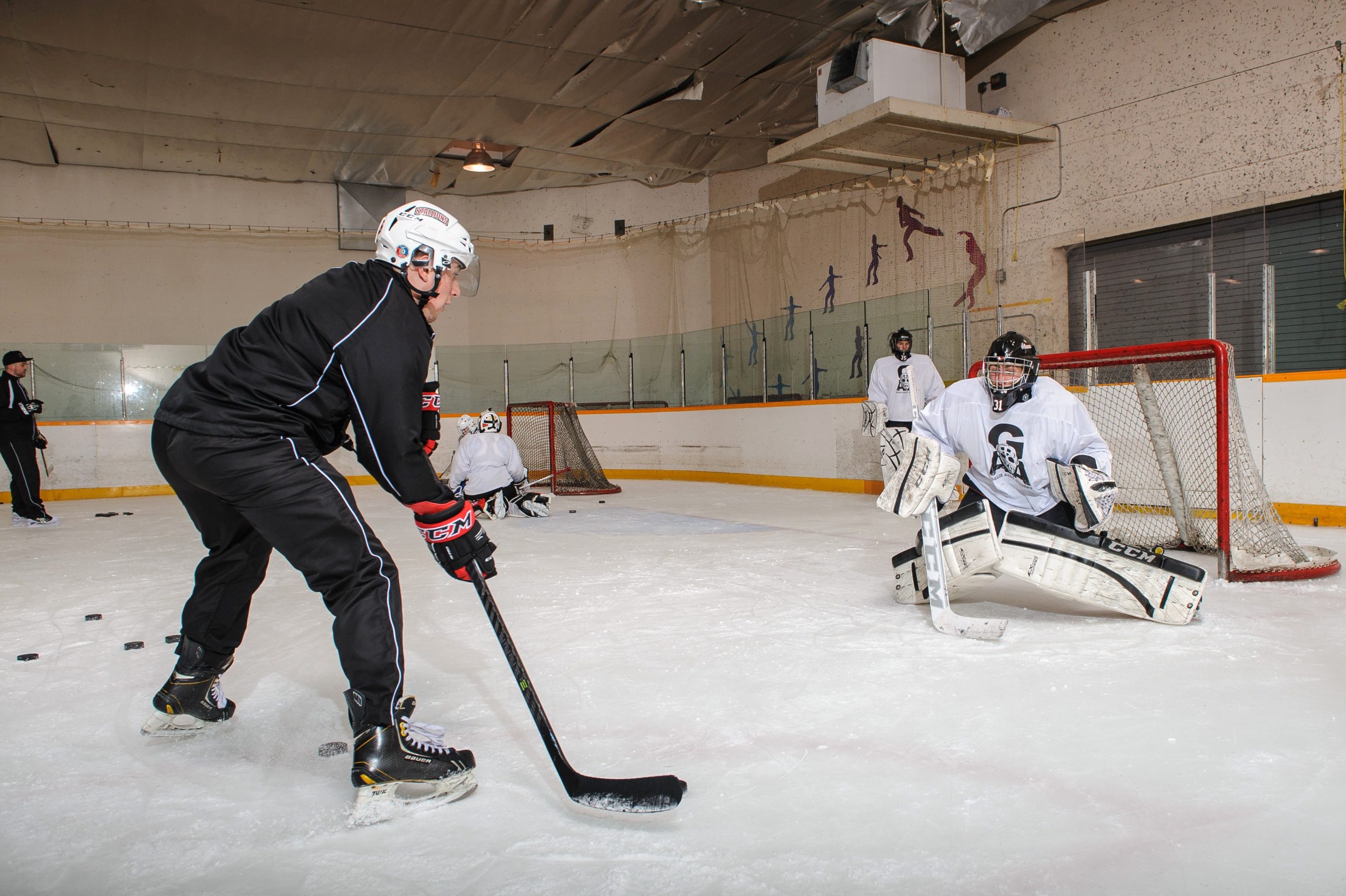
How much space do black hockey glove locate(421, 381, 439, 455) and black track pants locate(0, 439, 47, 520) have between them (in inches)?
233

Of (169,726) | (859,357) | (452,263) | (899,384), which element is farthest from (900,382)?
(169,726)

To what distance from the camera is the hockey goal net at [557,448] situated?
9.35 metres

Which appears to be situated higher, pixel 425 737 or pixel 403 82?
pixel 403 82

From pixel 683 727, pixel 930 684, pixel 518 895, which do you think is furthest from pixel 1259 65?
pixel 518 895

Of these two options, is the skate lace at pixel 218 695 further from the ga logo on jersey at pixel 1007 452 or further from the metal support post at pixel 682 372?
the metal support post at pixel 682 372

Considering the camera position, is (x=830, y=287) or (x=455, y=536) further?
(x=830, y=287)

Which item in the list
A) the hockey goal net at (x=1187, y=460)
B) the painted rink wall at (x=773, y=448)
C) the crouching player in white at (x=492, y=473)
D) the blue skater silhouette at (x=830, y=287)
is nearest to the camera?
the hockey goal net at (x=1187, y=460)

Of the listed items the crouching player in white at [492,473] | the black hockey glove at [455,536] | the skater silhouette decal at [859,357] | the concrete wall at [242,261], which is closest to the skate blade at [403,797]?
the black hockey glove at [455,536]

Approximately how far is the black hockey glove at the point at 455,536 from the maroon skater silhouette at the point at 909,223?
797 centimetres

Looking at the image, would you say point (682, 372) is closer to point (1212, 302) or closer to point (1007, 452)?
point (1212, 302)

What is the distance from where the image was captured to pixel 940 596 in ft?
9.13

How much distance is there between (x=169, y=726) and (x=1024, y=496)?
2.65 metres

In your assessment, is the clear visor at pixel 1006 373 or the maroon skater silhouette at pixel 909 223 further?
the maroon skater silhouette at pixel 909 223

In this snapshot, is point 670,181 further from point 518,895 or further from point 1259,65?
point 518,895
